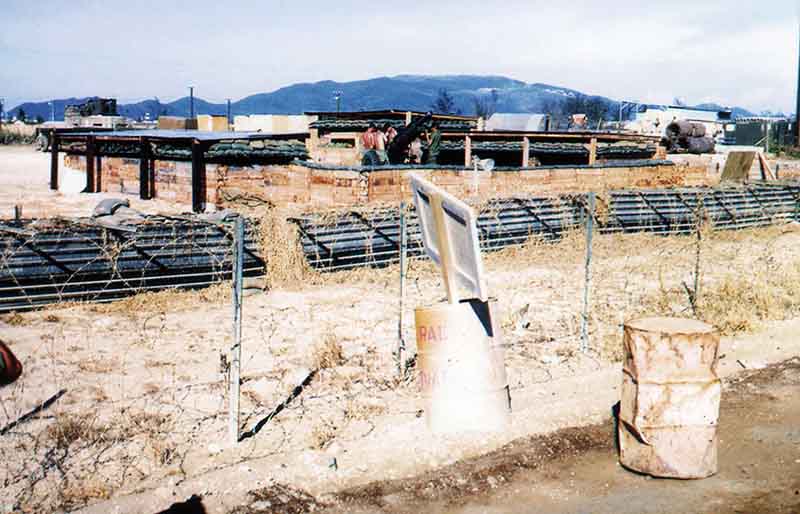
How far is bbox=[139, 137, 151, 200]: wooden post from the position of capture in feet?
69.9

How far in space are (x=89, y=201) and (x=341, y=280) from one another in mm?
13229

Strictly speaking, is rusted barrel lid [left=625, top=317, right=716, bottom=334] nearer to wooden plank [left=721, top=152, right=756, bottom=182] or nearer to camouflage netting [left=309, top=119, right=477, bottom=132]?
wooden plank [left=721, top=152, right=756, bottom=182]

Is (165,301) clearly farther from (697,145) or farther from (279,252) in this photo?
(697,145)

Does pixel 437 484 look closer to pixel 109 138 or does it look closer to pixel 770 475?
pixel 770 475

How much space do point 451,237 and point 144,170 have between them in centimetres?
1734

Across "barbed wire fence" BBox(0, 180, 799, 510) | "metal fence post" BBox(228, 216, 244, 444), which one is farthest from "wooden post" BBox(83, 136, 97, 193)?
"metal fence post" BBox(228, 216, 244, 444)

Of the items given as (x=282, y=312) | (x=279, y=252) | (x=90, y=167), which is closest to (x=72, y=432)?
(x=282, y=312)

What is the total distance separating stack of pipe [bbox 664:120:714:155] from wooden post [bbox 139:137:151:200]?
18965mm

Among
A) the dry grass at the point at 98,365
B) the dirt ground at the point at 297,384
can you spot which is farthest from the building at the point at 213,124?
the dry grass at the point at 98,365

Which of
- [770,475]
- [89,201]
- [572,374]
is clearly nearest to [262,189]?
[89,201]

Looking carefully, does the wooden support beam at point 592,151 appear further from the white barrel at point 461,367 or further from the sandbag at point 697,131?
the white barrel at point 461,367

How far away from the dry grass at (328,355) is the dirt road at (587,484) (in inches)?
93.8

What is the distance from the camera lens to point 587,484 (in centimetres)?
557

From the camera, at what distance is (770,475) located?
5.70 metres
